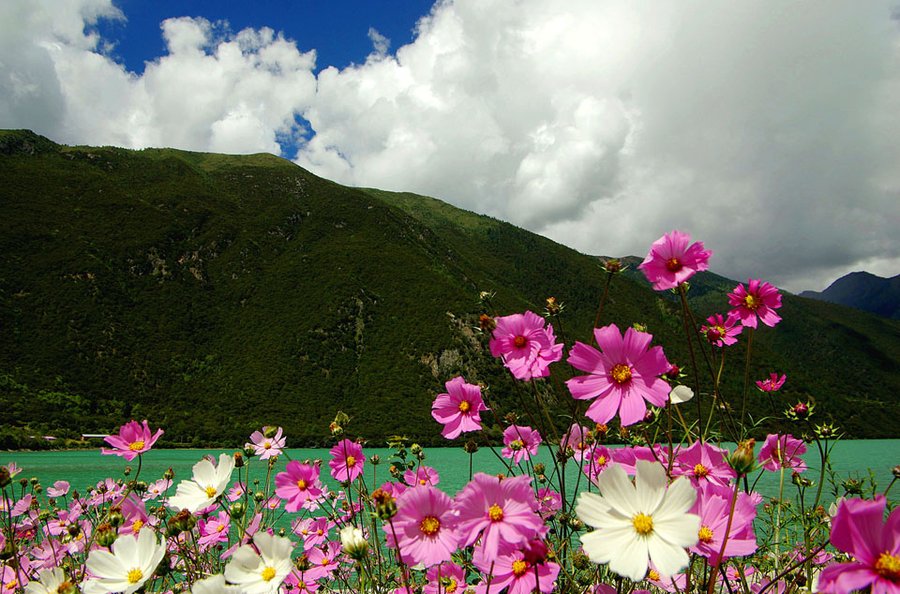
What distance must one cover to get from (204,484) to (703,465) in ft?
4.43

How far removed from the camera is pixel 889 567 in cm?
64

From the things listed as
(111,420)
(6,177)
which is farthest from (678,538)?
(6,177)

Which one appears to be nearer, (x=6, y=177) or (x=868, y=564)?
(x=868, y=564)

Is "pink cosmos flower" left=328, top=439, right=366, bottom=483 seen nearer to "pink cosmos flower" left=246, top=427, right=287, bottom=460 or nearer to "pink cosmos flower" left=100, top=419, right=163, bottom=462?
"pink cosmos flower" left=246, top=427, right=287, bottom=460

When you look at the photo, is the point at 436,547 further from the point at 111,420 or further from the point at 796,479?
the point at 111,420

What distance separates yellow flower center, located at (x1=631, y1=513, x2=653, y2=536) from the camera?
853 mm

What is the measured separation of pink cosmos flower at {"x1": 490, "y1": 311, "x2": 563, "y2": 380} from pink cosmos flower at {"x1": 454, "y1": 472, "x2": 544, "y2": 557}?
0.25 meters

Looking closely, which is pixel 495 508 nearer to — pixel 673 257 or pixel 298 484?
pixel 673 257

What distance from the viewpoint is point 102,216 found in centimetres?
6378

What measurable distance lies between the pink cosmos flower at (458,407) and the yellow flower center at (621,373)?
37cm

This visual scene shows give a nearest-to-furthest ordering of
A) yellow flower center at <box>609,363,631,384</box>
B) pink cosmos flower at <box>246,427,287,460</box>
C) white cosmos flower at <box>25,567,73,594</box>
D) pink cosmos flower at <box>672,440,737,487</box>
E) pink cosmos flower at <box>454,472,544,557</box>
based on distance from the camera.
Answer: pink cosmos flower at <box>454,472,544,557</box>
yellow flower center at <box>609,363,631,384</box>
pink cosmos flower at <box>672,440,737,487</box>
white cosmos flower at <box>25,567,73,594</box>
pink cosmos flower at <box>246,427,287,460</box>

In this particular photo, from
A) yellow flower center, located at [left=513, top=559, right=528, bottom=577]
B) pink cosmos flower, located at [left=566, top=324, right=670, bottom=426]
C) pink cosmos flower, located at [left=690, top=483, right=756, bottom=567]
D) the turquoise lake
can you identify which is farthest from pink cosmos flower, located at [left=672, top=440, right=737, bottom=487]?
the turquoise lake

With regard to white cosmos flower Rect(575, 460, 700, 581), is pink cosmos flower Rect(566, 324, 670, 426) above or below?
above

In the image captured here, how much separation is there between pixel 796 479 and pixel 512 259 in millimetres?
112782
